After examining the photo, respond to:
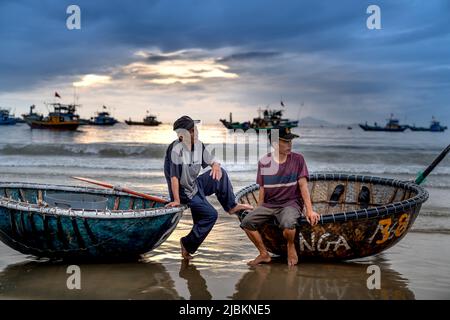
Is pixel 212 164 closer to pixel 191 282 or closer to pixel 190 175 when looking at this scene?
pixel 190 175

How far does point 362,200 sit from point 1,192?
497cm

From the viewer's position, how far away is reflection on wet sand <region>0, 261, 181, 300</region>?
416 centimetres

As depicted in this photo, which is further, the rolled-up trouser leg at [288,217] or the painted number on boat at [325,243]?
the painted number on boat at [325,243]

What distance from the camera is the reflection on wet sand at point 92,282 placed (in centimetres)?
416

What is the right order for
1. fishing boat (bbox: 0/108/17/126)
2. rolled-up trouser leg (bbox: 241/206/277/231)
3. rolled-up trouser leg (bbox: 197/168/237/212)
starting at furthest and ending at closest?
fishing boat (bbox: 0/108/17/126)
rolled-up trouser leg (bbox: 197/168/237/212)
rolled-up trouser leg (bbox: 241/206/277/231)

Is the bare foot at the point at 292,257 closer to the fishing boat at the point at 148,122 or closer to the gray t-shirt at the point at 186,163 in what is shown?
the gray t-shirt at the point at 186,163

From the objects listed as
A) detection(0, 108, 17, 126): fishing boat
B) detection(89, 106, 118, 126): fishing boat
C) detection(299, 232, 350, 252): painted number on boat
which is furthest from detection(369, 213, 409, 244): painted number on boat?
detection(89, 106, 118, 126): fishing boat

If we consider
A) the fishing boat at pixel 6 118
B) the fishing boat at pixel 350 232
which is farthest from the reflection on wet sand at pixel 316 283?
the fishing boat at pixel 6 118

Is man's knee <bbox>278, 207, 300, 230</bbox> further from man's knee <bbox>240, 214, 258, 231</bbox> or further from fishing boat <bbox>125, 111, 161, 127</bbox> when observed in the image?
fishing boat <bbox>125, 111, 161, 127</bbox>

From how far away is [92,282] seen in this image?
14.6 ft

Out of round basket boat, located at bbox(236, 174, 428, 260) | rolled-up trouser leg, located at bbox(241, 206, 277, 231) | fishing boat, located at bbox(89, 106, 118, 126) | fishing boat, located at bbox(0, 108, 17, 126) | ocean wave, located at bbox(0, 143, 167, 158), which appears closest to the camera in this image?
round basket boat, located at bbox(236, 174, 428, 260)

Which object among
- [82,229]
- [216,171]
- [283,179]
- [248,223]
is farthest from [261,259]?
[82,229]

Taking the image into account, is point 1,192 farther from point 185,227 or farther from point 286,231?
point 286,231

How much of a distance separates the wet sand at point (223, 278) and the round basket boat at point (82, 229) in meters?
0.19
